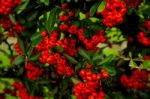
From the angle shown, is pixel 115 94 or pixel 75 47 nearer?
pixel 75 47

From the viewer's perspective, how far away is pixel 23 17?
308 cm

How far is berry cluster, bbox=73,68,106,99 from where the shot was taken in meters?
2.70

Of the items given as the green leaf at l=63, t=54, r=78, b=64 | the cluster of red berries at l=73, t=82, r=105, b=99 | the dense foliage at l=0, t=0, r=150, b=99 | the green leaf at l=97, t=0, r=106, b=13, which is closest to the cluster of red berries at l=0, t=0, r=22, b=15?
the dense foliage at l=0, t=0, r=150, b=99

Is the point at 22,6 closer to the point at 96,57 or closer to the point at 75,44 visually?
the point at 75,44

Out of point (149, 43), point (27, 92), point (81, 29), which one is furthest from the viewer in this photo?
point (27, 92)

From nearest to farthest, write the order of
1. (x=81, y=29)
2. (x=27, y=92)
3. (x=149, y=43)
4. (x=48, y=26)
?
(x=48, y=26), (x=81, y=29), (x=149, y=43), (x=27, y=92)

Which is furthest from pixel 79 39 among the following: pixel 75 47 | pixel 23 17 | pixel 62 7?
pixel 23 17

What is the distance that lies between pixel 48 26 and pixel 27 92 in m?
1.26

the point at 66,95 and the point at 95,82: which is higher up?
the point at 95,82

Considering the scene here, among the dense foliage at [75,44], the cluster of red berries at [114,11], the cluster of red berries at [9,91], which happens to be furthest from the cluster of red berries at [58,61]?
the cluster of red berries at [9,91]

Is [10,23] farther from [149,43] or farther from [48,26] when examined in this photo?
[149,43]

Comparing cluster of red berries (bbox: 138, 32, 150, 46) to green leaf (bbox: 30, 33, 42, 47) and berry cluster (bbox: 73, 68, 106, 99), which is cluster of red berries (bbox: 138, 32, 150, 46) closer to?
berry cluster (bbox: 73, 68, 106, 99)

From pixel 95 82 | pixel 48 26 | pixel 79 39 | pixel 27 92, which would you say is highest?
pixel 48 26

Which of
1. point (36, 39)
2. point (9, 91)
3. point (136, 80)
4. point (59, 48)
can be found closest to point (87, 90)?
point (59, 48)
